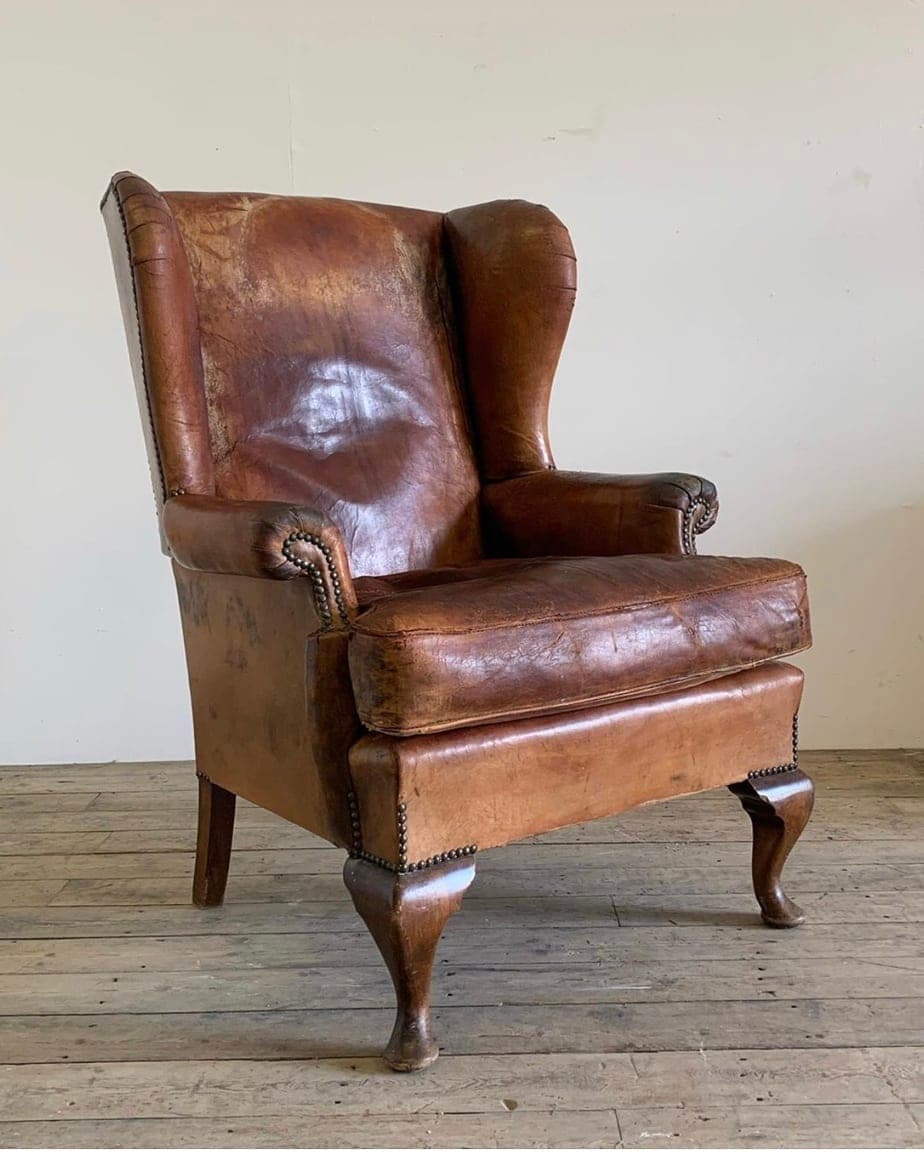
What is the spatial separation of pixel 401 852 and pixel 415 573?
67cm

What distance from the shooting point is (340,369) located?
6.89 ft

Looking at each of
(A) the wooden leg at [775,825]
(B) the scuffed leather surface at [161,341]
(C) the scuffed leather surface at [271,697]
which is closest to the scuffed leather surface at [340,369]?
(B) the scuffed leather surface at [161,341]

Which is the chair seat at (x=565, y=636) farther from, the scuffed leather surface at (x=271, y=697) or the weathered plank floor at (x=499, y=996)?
the weathered plank floor at (x=499, y=996)

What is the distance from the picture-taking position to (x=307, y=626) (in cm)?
148

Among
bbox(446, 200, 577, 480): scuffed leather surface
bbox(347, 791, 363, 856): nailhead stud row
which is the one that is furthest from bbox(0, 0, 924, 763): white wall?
bbox(347, 791, 363, 856): nailhead stud row

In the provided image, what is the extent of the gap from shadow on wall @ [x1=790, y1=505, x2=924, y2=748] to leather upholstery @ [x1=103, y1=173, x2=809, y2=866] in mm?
1057

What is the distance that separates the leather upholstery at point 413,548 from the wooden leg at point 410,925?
0.13 ft

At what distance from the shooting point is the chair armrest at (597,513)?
6.00 feet

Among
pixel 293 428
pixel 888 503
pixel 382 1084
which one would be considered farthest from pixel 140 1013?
pixel 888 503

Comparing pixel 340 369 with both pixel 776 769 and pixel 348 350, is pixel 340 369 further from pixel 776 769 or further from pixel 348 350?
pixel 776 769

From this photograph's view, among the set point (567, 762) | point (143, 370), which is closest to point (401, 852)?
point (567, 762)

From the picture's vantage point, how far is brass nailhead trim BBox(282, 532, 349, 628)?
1.42 m

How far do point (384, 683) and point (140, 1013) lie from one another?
2.14ft

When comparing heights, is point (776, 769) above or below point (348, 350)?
below
